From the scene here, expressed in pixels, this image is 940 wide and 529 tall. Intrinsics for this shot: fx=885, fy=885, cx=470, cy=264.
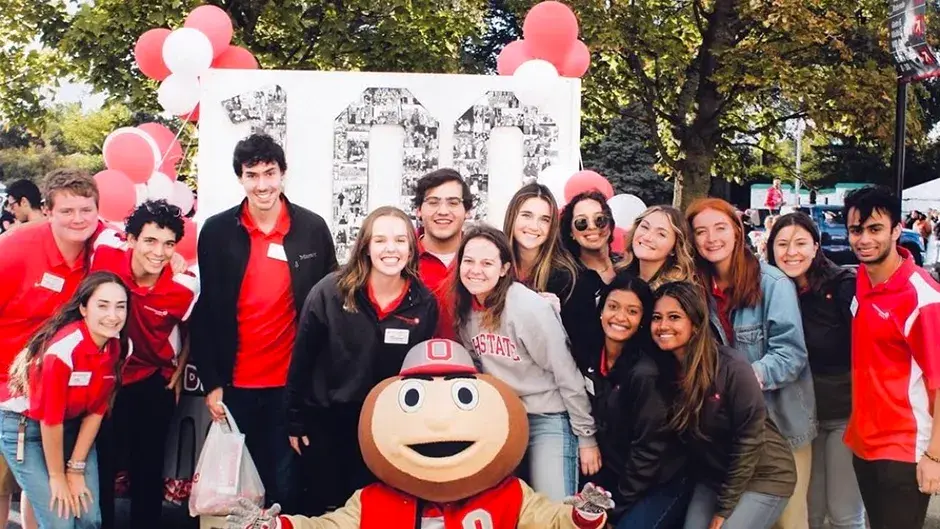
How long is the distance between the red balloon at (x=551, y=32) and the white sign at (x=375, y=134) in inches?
12.0

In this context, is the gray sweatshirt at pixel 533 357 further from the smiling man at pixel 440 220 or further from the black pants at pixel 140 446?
the black pants at pixel 140 446

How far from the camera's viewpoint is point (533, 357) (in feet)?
11.1

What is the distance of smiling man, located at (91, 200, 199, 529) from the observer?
3734mm

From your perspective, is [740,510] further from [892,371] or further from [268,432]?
[268,432]

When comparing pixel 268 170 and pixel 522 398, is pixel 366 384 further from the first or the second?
pixel 268 170

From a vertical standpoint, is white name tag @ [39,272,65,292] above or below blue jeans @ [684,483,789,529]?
above

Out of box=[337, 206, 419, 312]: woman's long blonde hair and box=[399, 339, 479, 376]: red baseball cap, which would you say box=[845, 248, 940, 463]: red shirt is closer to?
box=[399, 339, 479, 376]: red baseball cap

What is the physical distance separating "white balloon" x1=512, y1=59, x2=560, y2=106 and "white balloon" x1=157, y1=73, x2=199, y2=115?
2.20m

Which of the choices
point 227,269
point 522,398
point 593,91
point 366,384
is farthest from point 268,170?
point 593,91

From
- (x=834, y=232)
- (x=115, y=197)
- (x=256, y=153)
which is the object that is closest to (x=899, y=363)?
(x=256, y=153)

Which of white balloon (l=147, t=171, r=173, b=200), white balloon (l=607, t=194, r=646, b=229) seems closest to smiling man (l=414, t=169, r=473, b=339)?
white balloon (l=607, t=194, r=646, b=229)

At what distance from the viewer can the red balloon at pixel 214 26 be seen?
238 inches

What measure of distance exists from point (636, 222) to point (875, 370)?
3.62 ft

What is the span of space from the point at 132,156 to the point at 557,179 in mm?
2770
